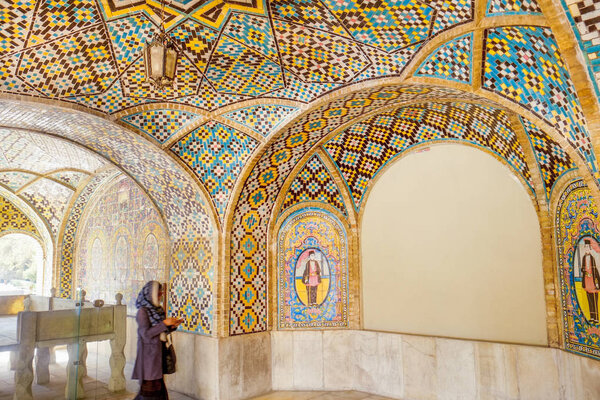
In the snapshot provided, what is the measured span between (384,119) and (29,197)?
8.38 meters

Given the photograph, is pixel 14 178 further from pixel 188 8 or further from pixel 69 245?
pixel 188 8

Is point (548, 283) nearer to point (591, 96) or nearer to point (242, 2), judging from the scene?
point (591, 96)

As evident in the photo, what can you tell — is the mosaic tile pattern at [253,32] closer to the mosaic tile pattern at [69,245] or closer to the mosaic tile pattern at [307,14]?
the mosaic tile pattern at [307,14]

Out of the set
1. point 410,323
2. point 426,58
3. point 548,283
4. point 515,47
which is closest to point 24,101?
point 426,58

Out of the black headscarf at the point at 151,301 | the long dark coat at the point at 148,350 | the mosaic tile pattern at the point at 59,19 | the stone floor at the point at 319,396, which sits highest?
the mosaic tile pattern at the point at 59,19

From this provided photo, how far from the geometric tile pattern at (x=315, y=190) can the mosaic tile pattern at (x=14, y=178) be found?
19.7 ft

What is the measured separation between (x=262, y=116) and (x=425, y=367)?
13.7 feet

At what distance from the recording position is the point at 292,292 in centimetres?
741

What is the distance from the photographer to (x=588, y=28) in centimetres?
286

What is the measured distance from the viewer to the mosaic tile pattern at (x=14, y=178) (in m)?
9.56

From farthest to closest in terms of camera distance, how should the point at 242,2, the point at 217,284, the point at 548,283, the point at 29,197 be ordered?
the point at 29,197, the point at 217,284, the point at 548,283, the point at 242,2

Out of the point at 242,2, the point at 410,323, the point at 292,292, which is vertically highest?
the point at 242,2

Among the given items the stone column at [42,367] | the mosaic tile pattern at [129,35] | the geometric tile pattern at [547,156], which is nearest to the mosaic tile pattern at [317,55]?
the mosaic tile pattern at [129,35]

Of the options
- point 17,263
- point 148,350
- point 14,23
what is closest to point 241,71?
point 14,23
